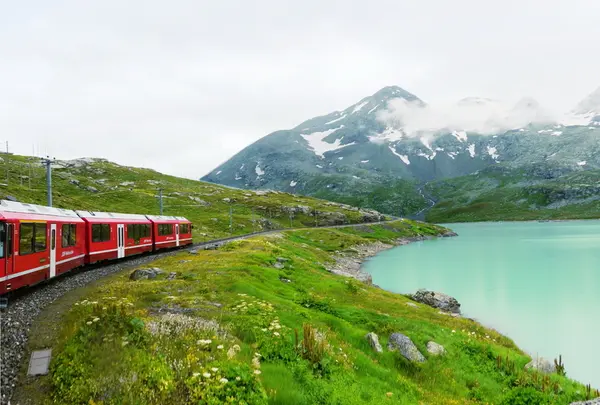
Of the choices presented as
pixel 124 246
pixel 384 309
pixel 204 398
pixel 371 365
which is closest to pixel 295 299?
pixel 384 309

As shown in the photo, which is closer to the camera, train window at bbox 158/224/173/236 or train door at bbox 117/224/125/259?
train door at bbox 117/224/125/259

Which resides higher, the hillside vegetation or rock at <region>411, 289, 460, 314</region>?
the hillside vegetation

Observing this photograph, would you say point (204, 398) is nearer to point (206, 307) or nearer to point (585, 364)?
point (206, 307)

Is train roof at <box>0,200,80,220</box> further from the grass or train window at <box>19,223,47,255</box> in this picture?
the grass

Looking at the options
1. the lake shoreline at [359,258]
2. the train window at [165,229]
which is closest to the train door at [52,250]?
the train window at [165,229]

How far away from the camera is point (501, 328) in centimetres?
3688

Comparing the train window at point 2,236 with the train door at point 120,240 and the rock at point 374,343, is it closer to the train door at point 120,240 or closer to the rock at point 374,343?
the rock at point 374,343

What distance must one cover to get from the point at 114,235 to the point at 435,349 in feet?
113

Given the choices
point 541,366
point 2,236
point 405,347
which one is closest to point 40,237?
point 2,236

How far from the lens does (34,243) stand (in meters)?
24.6

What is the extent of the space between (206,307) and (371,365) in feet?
27.9

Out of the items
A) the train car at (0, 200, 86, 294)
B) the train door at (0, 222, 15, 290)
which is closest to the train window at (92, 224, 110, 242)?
the train car at (0, 200, 86, 294)

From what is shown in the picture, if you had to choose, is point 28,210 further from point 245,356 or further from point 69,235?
point 245,356

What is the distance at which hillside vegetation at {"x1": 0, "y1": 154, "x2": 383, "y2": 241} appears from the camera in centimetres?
12669
